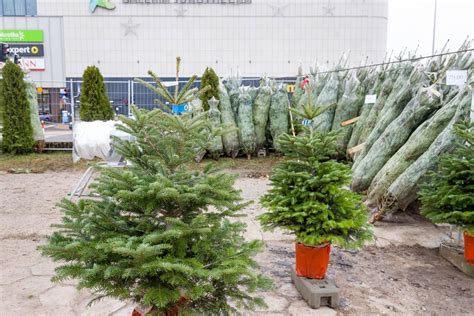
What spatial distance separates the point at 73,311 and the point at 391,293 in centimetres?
264

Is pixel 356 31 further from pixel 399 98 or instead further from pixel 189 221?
pixel 189 221

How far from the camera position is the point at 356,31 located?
27344 mm

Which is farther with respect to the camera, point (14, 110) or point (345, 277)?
point (14, 110)

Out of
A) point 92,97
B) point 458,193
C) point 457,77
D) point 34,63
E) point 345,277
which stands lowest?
point 345,277

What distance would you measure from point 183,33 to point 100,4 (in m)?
5.39

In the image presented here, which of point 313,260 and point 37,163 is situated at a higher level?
point 313,260

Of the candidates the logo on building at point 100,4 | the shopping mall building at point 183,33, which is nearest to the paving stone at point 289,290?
the shopping mall building at point 183,33

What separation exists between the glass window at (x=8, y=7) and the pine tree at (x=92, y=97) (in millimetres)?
20471

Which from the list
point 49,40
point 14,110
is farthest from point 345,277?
point 49,40

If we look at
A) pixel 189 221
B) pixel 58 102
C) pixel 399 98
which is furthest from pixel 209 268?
pixel 58 102

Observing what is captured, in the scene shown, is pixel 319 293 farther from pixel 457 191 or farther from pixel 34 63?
pixel 34 63

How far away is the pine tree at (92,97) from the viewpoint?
37.5ft

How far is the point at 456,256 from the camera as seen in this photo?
13.9 ft

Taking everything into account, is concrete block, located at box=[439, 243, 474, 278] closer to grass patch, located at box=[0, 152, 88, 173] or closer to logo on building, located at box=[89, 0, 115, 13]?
grass patch, located at box=[0, 152, 88, 173]
